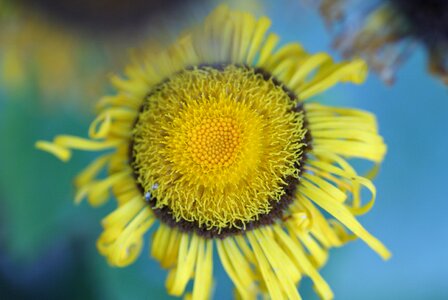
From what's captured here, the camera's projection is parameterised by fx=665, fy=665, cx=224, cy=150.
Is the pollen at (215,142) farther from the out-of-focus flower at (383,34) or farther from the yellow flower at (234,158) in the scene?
the out-of-focus flower at (383,34)

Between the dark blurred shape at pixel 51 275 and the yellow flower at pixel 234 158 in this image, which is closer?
the yellow flower at pixel 234 158

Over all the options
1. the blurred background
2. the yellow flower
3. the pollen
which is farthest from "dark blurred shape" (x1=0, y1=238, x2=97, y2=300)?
the pollen

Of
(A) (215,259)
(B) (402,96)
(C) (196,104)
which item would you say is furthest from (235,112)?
(B) (402,96)

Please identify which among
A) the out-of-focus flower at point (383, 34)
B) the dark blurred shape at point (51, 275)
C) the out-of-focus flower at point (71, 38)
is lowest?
the dark blurred shape at point (51, 275)

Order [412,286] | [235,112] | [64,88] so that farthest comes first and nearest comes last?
[412,286]
[64,88]
[235,112]

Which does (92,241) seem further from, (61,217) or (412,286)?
(412,286)

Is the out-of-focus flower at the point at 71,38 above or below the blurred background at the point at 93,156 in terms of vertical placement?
above

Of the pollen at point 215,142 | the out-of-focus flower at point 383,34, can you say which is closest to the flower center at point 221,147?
the pollen at point 215,142

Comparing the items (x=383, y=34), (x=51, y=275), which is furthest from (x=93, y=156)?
Answer: (x=383, y=34)
